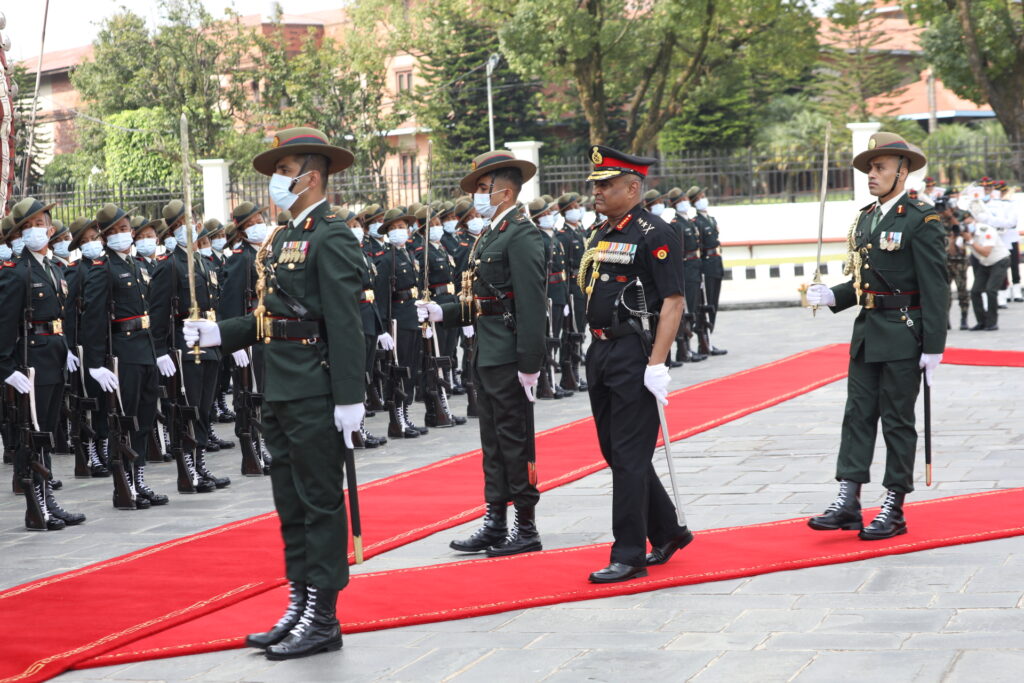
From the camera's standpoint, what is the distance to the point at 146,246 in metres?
10.2

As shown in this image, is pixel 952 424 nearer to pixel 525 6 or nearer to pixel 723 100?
pixel 525 6

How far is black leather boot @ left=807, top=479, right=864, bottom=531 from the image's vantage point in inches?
277

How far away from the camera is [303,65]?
46.7 metres

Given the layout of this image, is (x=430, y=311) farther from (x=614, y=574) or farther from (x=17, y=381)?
(x=17, y=381)

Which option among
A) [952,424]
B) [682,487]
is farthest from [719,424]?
[682,487]

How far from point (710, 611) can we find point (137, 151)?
43839 millimetres

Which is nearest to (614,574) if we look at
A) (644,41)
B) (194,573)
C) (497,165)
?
(194,573)

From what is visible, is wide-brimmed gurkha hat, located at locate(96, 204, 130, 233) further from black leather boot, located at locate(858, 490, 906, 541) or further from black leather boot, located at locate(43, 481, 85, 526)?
black leather boot, located at locate(858, 490, 906, 541)

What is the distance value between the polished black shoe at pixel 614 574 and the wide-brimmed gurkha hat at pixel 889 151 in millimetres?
2365

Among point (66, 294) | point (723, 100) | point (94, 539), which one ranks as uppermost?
point (723, 100)

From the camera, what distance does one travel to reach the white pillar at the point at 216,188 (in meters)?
23.2

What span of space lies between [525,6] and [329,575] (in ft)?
89.7

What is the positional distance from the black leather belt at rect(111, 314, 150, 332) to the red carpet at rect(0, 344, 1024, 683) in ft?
6.05

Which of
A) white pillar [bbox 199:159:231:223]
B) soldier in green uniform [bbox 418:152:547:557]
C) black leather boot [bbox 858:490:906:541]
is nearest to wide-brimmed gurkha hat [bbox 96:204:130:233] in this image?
soldier in green uniform [bbox 418:152:547:557]
